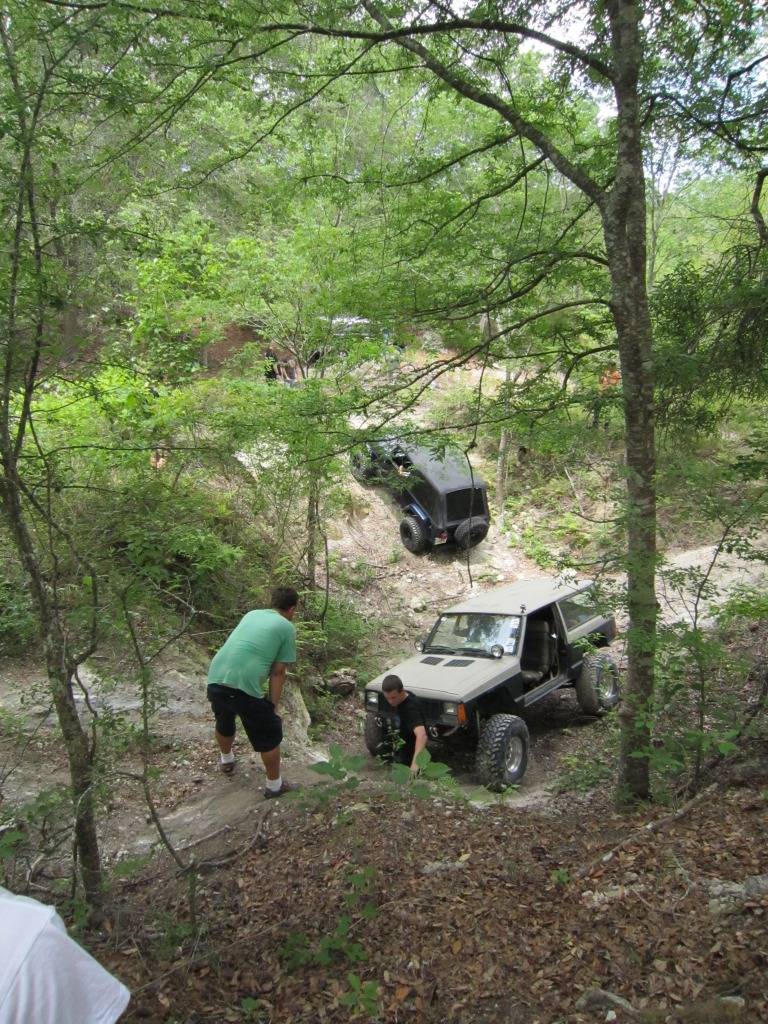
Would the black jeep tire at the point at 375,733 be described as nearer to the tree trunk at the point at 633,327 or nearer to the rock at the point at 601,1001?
the tree trunk at the point at 633,327

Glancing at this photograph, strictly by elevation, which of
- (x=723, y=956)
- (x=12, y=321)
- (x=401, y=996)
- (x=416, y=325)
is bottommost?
(x=401, y=996)

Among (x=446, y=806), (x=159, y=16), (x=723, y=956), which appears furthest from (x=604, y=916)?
(x=159, y=16)

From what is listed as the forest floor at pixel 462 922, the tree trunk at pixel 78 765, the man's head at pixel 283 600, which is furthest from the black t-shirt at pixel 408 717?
the tree trunk at pixel 78 765

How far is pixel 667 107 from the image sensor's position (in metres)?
5.16

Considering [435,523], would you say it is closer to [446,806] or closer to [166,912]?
[446,806]

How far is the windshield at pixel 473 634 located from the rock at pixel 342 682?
219 centimetres

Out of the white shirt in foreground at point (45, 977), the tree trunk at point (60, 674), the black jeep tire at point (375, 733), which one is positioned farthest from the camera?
the black jeep tire at point (375, 733)

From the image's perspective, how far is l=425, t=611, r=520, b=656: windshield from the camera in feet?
22.7

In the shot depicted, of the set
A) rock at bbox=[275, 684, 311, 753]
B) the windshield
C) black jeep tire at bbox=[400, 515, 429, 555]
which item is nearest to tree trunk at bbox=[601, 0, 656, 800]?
the windshield

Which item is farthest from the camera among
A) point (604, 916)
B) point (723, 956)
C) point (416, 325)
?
point (416, 325)

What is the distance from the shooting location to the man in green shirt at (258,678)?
462cm

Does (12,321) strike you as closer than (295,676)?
Yes

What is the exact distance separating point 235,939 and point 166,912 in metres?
0.47

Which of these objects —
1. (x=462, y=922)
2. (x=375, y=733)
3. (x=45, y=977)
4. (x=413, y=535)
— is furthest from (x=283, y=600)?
(x=413, y=535)
